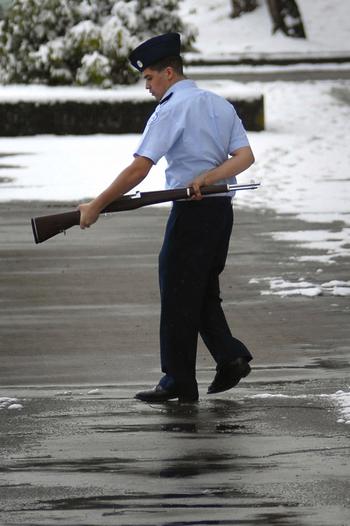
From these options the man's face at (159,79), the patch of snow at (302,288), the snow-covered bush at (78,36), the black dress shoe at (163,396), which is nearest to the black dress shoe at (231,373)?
the black dress shoe at (163,396)

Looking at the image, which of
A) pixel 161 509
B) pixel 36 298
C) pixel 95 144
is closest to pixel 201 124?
pixel 161 509

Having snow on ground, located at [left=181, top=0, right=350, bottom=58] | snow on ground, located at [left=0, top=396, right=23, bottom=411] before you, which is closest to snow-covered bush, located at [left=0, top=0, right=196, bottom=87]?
snow on ground, located at [left=0, top=396, right=23, bottom=411]

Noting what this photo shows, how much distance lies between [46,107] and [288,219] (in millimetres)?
8704

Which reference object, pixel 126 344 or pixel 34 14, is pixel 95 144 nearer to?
pixel 34 14

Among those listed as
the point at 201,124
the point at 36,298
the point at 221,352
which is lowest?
the point at 36,298

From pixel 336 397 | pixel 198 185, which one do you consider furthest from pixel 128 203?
pixel 336 397

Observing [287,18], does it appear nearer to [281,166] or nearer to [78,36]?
[78,36]

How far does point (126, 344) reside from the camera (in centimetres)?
895

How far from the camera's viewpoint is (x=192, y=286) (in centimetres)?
730

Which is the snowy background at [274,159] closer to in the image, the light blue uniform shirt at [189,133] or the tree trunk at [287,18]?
the light blue uniform shirt at [189,133]

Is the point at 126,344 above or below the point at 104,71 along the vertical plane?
above

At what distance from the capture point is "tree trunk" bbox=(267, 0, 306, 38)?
45.4 m

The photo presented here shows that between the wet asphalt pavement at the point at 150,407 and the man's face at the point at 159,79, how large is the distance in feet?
4.69

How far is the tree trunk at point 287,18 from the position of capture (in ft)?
149
